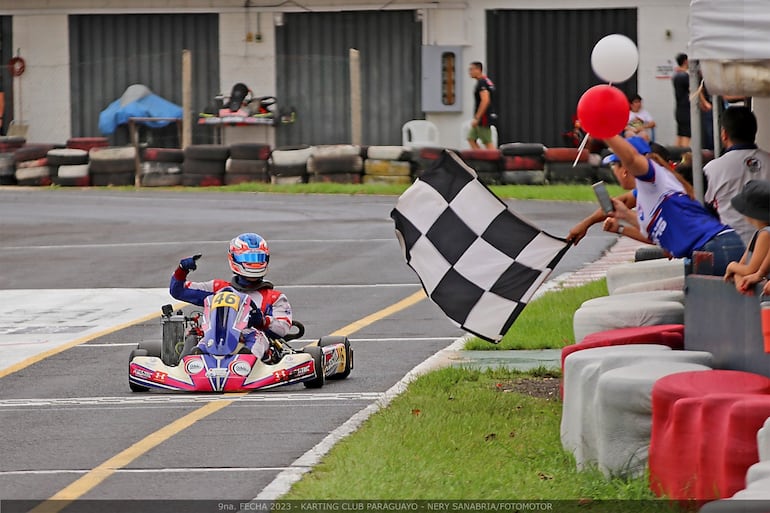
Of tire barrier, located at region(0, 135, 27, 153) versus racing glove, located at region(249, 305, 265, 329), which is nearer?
racing glove, located at region(249, 305, 265, 329)

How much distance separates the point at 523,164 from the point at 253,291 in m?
15.8

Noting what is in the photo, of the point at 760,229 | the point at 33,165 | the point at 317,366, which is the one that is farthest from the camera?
the point at 33,165

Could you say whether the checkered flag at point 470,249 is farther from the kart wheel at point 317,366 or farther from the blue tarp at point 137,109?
the blue tarp at point 137,109

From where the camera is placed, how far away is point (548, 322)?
12266mm

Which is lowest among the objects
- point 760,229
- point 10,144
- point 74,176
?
point 74,176

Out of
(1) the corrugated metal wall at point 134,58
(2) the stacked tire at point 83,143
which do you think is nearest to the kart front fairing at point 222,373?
(2) the stacked tire at point 83,143

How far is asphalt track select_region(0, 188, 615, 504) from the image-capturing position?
752 centimetres

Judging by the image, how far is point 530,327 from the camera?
12086 mm

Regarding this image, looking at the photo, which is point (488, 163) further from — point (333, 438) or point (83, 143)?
point (333, 438)

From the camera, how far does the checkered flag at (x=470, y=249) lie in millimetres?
9203

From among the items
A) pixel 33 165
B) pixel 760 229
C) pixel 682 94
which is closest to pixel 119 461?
pixel 760 229

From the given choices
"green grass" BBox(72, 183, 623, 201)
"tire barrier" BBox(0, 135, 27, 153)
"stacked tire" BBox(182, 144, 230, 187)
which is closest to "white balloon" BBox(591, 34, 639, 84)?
"green grass" BBox(72, 183, 623, 201)

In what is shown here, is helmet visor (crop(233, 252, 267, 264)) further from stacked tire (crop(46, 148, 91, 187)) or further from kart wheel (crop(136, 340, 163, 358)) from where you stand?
stacked tire (crop(46, 148, 91, 187))

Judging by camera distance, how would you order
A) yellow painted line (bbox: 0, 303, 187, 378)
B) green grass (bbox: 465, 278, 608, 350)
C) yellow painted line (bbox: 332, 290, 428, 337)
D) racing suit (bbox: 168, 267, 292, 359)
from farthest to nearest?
1. yellow painted line (bbox: 332, 290, 428, 337)
2. green grass (bbox: 465, 278, 608, 350)
3. yellow painted line (bbox: 0, 303, 187, 378)
4. racing suit (bbox: 168, 267, 292, 359)
